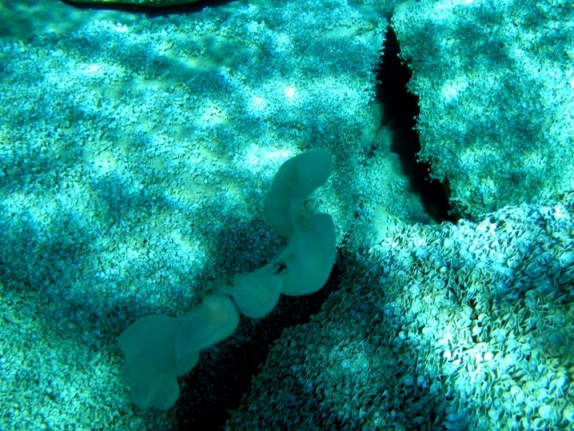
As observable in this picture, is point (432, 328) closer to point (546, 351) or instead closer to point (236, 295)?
point (546, 351)

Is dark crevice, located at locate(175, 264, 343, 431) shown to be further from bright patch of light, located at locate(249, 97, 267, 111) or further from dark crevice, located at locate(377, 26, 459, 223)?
bright patch of light, located at locate(249, 97, 267, 111)

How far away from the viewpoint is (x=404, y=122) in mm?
2479

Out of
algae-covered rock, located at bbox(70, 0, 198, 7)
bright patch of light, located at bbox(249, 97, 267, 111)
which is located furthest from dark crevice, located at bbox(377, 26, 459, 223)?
algae-covered rock, located at bbox(70, 0, 198, 7)

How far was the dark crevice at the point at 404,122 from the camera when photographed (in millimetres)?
2248

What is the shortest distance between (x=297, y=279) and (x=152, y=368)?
654 millimetres

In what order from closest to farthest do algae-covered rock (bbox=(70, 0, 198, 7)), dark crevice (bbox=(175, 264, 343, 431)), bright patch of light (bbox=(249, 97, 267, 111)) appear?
dark crevice (bbox=(175, 264, 343, 431)) → bright patch of light (bbox=(249, 97, 267, 111)) → algae-covered rock (bbox=(70, 0, 198, 7))

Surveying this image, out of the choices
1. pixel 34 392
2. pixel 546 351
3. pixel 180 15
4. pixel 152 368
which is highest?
pixel 180 15

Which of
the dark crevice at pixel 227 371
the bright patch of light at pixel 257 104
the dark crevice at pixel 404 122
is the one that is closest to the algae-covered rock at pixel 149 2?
the bright patch of light at pixel 257 104

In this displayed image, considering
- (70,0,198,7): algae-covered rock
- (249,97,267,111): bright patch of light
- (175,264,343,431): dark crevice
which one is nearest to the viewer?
(175,264,343,431): dark crevice

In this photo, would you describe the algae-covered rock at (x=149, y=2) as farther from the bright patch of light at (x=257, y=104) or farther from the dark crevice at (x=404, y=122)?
the dark crevice at (x=404, y=122)

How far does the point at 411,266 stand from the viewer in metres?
1.59

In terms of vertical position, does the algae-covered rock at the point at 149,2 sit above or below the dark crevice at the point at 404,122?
above

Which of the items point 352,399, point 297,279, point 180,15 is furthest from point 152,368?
point 180,15

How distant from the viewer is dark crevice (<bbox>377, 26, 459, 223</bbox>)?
225 cm
